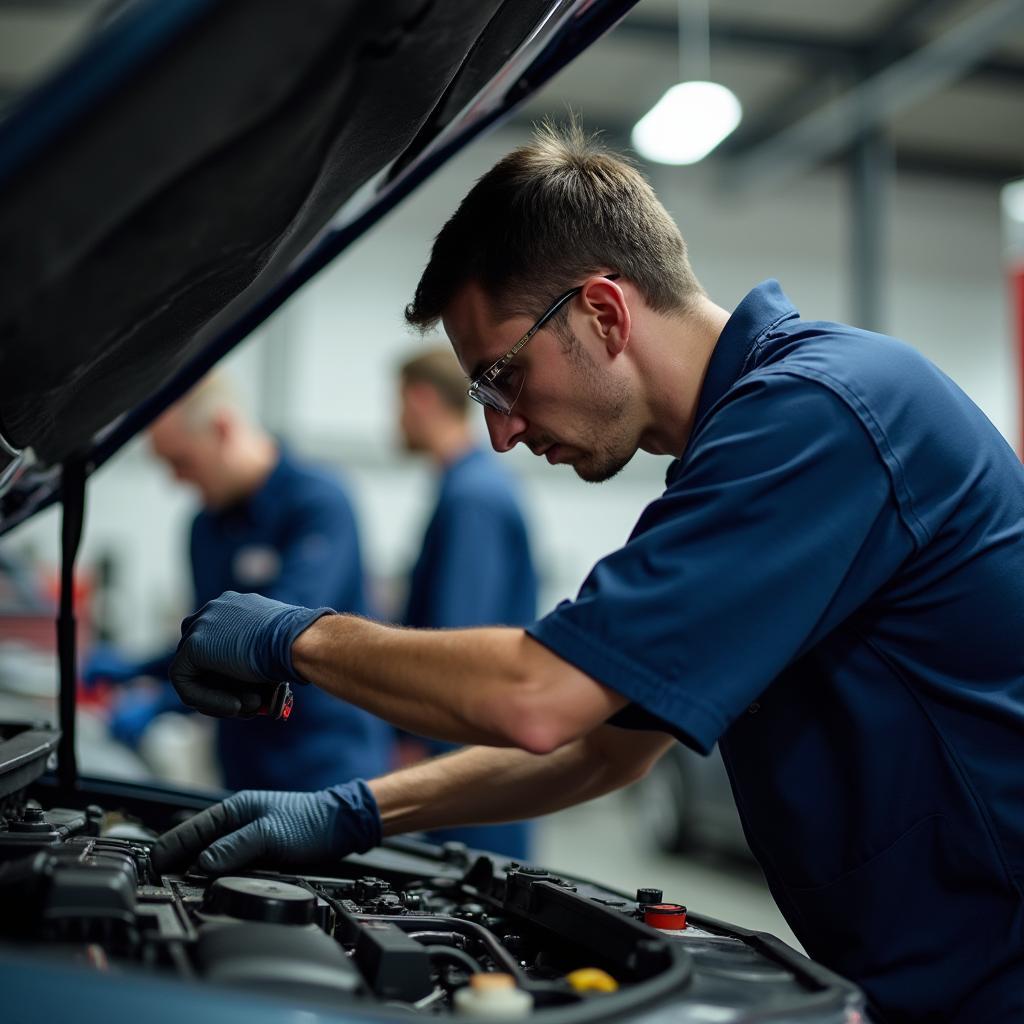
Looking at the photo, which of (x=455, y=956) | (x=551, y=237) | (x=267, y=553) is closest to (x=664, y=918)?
(x=455, y=956)

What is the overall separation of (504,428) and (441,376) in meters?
1.89

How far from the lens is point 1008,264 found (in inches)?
384

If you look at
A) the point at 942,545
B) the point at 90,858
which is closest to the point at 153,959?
the point at 90,858

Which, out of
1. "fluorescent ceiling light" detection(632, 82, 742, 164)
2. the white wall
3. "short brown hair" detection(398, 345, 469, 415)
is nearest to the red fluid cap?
"short brown hair" detection(398, 345, 469, 415)

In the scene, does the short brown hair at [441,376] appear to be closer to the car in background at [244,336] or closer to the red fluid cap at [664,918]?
the car in background at [244,336]

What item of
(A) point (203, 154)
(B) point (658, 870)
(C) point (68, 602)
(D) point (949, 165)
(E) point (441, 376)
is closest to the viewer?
(A) point (203, 154)

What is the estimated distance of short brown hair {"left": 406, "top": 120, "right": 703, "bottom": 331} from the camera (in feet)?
4.02

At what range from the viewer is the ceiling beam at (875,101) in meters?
7.02

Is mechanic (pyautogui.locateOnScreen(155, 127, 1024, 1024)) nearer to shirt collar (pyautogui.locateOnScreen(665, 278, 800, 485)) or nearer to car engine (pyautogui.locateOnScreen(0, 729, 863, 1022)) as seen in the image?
shirt collar (pyautogui.locateOnScreen(665, 278, 800, 485))

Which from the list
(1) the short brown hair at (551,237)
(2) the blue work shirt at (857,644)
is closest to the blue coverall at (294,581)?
(1) the short brown hair at (551,237)

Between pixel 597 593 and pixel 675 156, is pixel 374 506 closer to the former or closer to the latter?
pixel 675 156

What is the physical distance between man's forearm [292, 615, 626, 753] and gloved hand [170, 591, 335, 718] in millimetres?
22

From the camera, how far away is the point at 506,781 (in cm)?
149

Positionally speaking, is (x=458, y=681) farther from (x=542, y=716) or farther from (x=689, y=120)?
(x=689, y=120)
